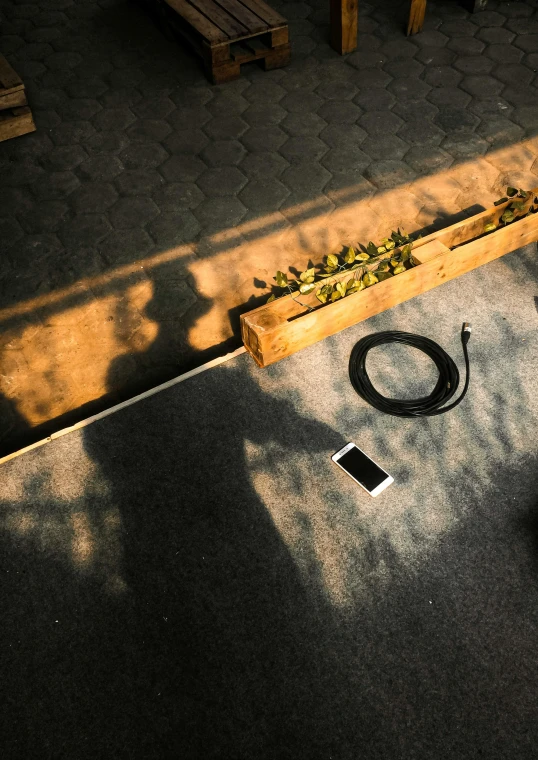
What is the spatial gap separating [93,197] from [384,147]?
2466 mm

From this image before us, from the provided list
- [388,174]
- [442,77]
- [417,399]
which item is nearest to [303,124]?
[388,174]

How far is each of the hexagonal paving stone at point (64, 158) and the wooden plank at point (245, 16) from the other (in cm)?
187

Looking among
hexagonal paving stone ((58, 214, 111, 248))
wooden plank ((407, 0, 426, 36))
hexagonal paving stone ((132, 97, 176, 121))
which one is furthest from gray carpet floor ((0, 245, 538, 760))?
wooden plank ((407, 0, 426, 36))

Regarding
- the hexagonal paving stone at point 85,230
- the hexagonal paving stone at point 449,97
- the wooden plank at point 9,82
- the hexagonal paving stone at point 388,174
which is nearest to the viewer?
the hexagonal paving stone at point 85,230

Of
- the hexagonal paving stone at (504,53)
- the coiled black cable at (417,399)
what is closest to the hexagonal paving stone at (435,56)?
the hexagonal paving stone at (504,53)

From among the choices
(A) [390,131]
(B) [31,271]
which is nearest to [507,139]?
(A) [390,131]

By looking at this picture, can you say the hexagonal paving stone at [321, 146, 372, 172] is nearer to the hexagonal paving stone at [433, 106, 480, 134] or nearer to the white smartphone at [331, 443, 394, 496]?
the hexagonal paving stone at [433, 106, 480, 134]

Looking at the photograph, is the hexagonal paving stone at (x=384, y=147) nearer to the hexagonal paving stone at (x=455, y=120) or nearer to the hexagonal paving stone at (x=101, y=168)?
the hexagonal paving stone at (x=455, y=120)

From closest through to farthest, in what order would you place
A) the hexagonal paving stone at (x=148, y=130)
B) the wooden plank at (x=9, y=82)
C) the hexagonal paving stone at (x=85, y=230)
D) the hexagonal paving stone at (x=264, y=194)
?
the hexagonal paving stone at (x=85, y=230)
the hexagonal paving stone at (x=264, y=194)
the wooden plank at (x=9, y=82)
the hexagonal paving stone at (x=148, y=130)

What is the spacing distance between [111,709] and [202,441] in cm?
137

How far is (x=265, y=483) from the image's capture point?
120 inches

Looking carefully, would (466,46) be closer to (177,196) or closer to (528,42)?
(528,42)

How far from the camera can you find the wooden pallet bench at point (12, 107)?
4.59 metres

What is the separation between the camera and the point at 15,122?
4820 millimetres
